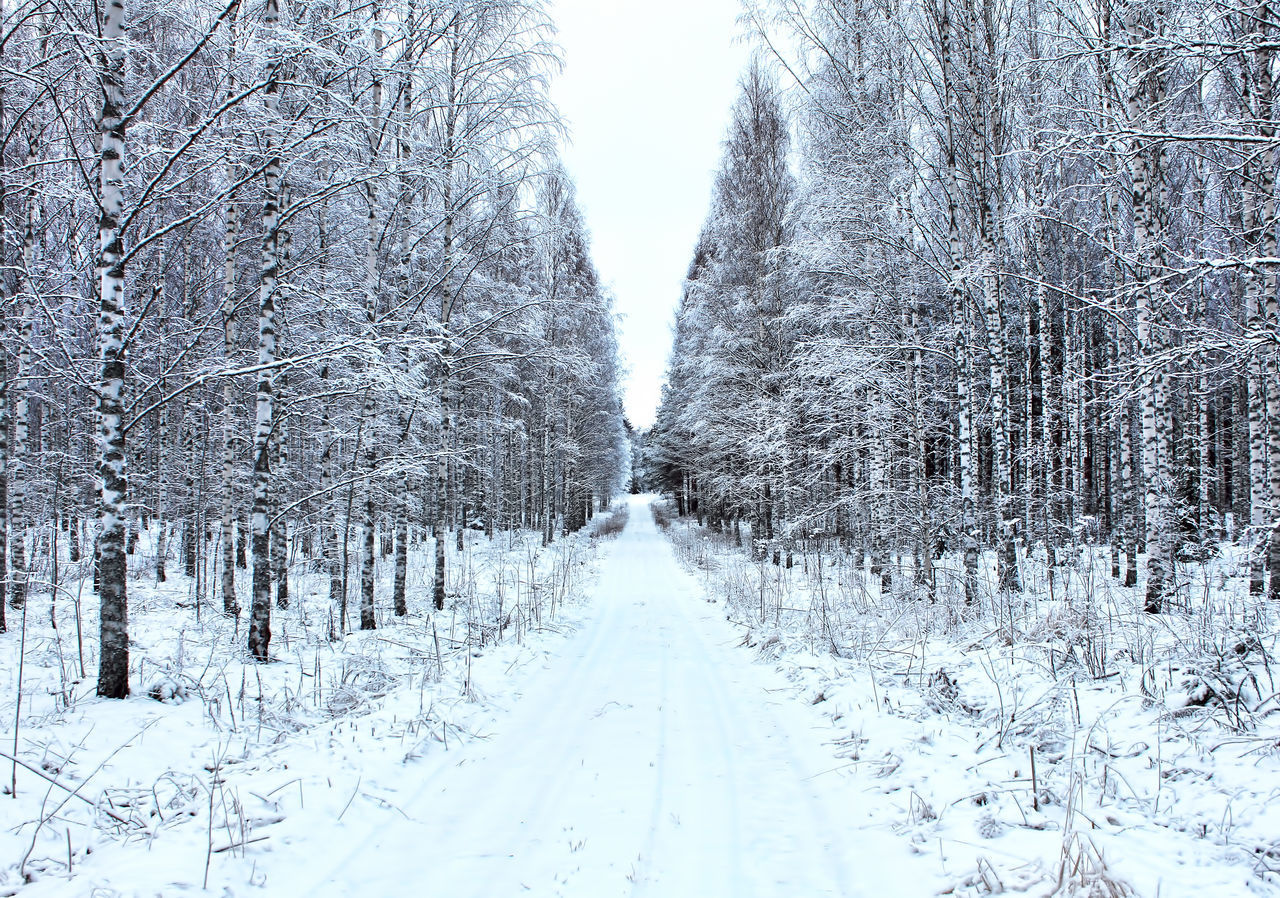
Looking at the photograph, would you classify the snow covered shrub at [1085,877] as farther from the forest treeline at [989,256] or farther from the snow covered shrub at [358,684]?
the snow covered shrub at [358,684]

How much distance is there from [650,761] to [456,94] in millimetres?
10734

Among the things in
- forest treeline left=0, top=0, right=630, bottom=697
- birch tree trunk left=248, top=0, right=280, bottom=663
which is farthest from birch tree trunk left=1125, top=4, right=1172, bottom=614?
birch tree trunk left=248, top=0, right=280, bottom=663

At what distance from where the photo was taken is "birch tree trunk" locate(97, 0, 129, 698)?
5.01 metres

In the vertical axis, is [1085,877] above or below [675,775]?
above

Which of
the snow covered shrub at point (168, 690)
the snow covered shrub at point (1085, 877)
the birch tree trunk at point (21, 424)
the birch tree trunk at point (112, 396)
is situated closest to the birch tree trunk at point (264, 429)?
the snow covered shrub at point (168, 690)

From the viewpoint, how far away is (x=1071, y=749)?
12.5 ft

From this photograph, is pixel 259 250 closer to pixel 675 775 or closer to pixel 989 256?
pixel 675 775

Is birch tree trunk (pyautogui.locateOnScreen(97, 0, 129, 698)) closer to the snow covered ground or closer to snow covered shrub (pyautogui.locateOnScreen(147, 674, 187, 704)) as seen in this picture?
snow covered shrub (pyautogui.locateOnScreen(147, 674, 187, 704))

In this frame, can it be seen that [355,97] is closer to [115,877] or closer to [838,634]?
[115,877]

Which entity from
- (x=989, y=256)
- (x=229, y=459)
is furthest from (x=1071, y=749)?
(x=229, y=459)

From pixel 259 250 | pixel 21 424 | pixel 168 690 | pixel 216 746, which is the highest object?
pixel 259 250

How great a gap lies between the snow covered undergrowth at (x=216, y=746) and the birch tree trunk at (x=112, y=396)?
1.47ft

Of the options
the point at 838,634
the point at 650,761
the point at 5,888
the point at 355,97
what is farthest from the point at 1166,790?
the point at 355,97

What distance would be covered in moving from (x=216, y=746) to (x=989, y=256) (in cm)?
1031
